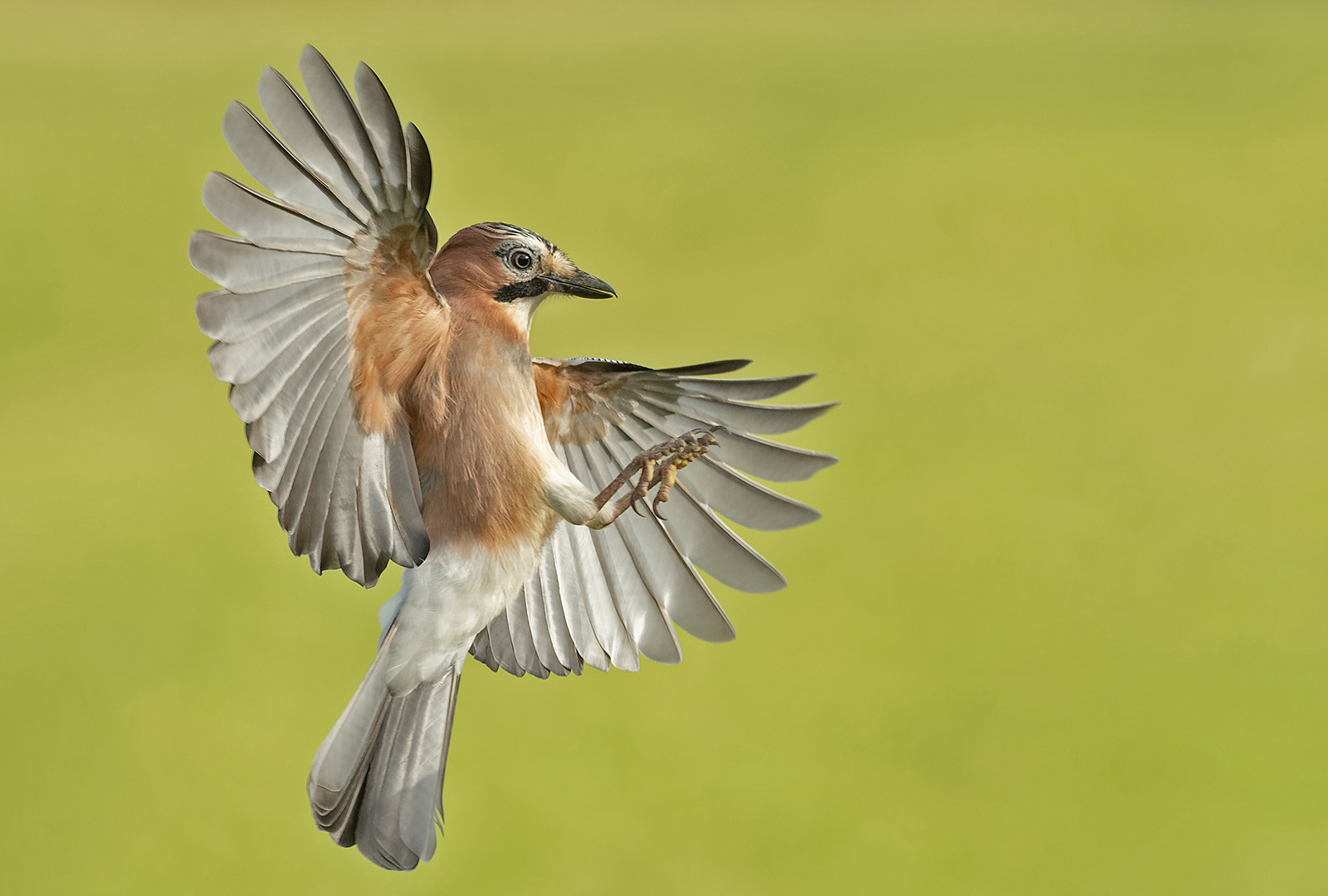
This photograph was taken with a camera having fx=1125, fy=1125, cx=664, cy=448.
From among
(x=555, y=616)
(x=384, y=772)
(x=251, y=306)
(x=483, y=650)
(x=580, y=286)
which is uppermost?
(x=580, y=286)

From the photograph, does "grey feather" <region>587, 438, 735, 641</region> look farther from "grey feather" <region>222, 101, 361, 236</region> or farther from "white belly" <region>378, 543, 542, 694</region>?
"grey feather" <region>222, 101, 361, 236</region>

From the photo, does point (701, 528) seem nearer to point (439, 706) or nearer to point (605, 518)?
point (605, 518)

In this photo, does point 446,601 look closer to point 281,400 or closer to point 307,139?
point 281,400

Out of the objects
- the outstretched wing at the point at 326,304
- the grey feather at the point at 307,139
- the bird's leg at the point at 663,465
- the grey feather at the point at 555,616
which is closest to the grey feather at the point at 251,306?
the outstretched wing at the point at 326,304

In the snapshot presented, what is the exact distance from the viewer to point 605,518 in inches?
75.2

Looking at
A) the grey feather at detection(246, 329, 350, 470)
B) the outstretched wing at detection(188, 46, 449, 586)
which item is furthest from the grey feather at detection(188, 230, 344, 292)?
the grey feather at detection(246, 329, 350, 470)

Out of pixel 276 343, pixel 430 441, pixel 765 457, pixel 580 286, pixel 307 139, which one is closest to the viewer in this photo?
pixel 307 139

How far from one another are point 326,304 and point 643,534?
0.86 meters

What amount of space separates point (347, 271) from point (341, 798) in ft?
3.11

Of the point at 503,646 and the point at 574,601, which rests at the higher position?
the point at 574,601

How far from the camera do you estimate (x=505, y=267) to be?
6.29 feet

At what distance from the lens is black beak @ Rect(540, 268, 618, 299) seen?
1.97 m

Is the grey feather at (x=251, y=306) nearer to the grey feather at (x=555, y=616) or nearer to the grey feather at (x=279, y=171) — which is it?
the grey feather at (x=279, y=171)

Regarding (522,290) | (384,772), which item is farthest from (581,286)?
(384,772)
